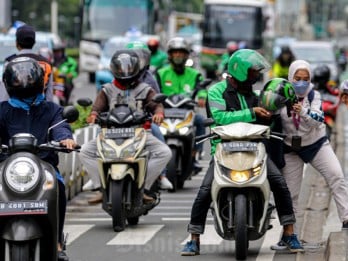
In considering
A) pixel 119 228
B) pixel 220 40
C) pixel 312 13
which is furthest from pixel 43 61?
pixel 312 13

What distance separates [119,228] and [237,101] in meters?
2.40

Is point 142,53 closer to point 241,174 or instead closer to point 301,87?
point 301,87

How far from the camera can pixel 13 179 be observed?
27.6ft

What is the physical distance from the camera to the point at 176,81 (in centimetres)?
1723

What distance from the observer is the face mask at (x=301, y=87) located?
11559mm

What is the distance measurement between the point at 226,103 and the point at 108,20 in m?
41.7

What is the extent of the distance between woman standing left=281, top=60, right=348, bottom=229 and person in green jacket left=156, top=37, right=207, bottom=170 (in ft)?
17.3

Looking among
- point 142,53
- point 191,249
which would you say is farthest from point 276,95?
point 142,53

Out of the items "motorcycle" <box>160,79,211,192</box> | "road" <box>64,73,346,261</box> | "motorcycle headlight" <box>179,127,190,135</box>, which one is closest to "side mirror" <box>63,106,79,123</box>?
"road" <box>64,73,346,261</box>

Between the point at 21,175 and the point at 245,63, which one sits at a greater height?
the point at 245,63

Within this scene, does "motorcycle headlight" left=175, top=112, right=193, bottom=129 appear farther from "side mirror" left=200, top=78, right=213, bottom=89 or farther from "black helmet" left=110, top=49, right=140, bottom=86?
"black helmet" left=110, top=49, right=140, bottom=86

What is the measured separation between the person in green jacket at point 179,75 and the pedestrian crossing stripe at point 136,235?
3.75m

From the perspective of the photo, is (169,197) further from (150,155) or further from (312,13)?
(312,13)

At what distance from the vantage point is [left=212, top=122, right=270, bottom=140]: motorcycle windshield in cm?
1073
